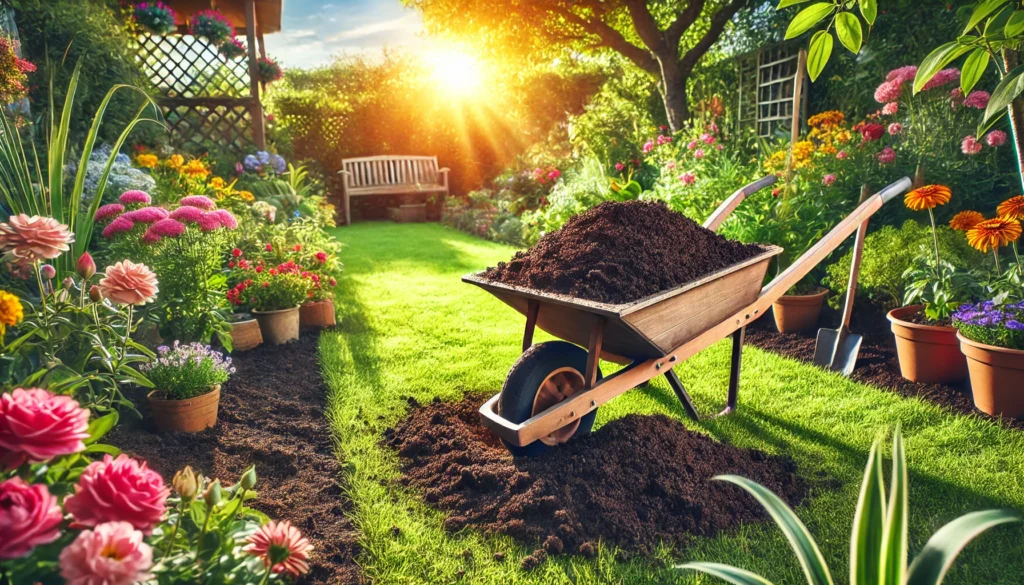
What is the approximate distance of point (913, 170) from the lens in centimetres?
405

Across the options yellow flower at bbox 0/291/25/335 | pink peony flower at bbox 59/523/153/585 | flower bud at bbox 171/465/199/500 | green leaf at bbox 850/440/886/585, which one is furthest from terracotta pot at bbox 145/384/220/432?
green leaf at bbox 850/440/886/585

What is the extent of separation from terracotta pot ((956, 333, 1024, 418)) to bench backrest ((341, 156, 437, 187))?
9.55m

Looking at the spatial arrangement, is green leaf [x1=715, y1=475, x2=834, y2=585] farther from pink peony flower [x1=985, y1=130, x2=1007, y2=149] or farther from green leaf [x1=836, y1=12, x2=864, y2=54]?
pink peony flower [x1=985, y1=130, x2=1007, y2=149]

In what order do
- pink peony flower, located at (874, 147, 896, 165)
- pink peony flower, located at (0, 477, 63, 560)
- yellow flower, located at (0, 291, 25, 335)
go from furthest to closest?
1. pink peony flower, located at (874, 147, 896, 165)
2. yellow flower, located at (0, 291, 25, 335)
3. pink peony flower, located at (0, 477, 63, 560)

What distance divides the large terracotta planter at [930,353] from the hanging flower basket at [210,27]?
7.01 meters

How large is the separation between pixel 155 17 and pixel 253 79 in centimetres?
118

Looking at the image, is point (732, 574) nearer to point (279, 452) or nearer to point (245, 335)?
point (279, 452)

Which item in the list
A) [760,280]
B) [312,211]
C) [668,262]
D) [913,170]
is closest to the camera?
[668,262]

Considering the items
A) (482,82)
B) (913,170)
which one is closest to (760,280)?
(913,170)

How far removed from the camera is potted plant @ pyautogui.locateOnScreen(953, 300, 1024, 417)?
2.69 meters

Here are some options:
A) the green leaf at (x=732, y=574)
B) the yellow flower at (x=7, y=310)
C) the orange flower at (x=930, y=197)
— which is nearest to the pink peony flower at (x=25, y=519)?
the yellow flower at (x=7, y=310)

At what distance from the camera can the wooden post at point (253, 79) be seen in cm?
752

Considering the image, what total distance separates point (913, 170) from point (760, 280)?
2.04 metres

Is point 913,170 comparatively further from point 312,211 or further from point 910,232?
point 312,211
